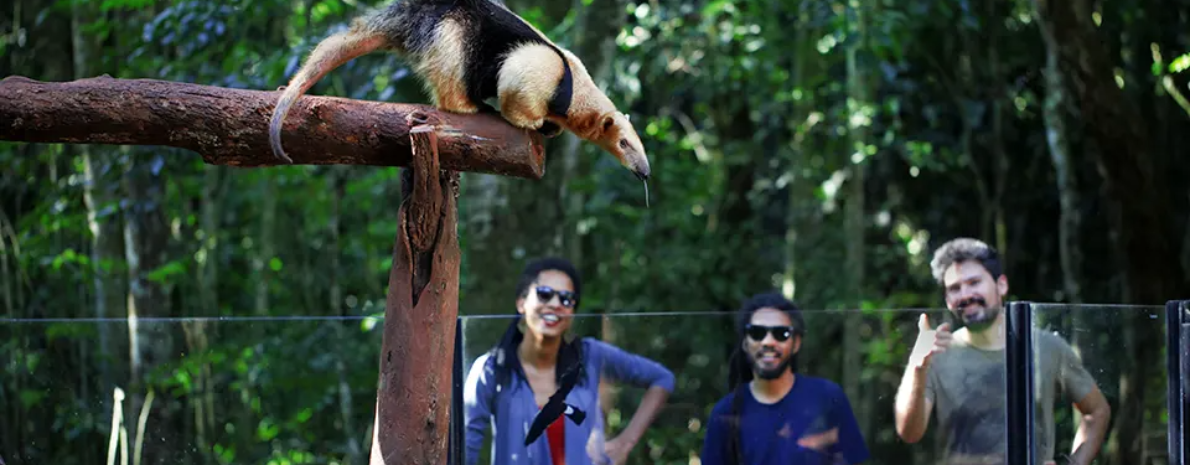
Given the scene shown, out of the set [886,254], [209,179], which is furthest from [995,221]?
[209,179]

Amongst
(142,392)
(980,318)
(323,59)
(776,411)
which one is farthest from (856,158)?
(142,392)

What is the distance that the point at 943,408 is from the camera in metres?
3.74

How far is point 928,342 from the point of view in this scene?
3.71 metres

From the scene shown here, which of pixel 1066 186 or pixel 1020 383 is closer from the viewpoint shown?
pixel 1020 383

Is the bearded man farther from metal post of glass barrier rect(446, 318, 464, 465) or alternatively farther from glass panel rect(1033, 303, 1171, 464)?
metal post of glass barrier rect(446, 318, 464, 465)

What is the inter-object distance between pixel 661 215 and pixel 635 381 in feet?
15.1

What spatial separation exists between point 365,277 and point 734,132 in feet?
10.7

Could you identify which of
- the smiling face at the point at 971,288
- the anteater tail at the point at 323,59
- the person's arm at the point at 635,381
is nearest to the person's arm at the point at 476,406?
the person's arm at the point at 635,381

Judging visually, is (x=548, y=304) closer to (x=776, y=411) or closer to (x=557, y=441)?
(x=557, y=441)

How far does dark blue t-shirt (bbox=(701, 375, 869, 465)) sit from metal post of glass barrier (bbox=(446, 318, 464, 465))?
2.67ft

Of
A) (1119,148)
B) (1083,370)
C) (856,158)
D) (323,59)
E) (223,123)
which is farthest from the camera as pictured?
(856,158)

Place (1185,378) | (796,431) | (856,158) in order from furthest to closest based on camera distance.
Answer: (856,158) → (796,431) → (1185,378)

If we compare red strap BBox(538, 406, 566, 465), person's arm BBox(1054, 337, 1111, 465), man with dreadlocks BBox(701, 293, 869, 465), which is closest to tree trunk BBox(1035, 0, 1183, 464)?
person's arm BBox(1054, 337, 1111, 465)

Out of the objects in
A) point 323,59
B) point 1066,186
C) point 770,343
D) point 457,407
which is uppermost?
point 1066,186
